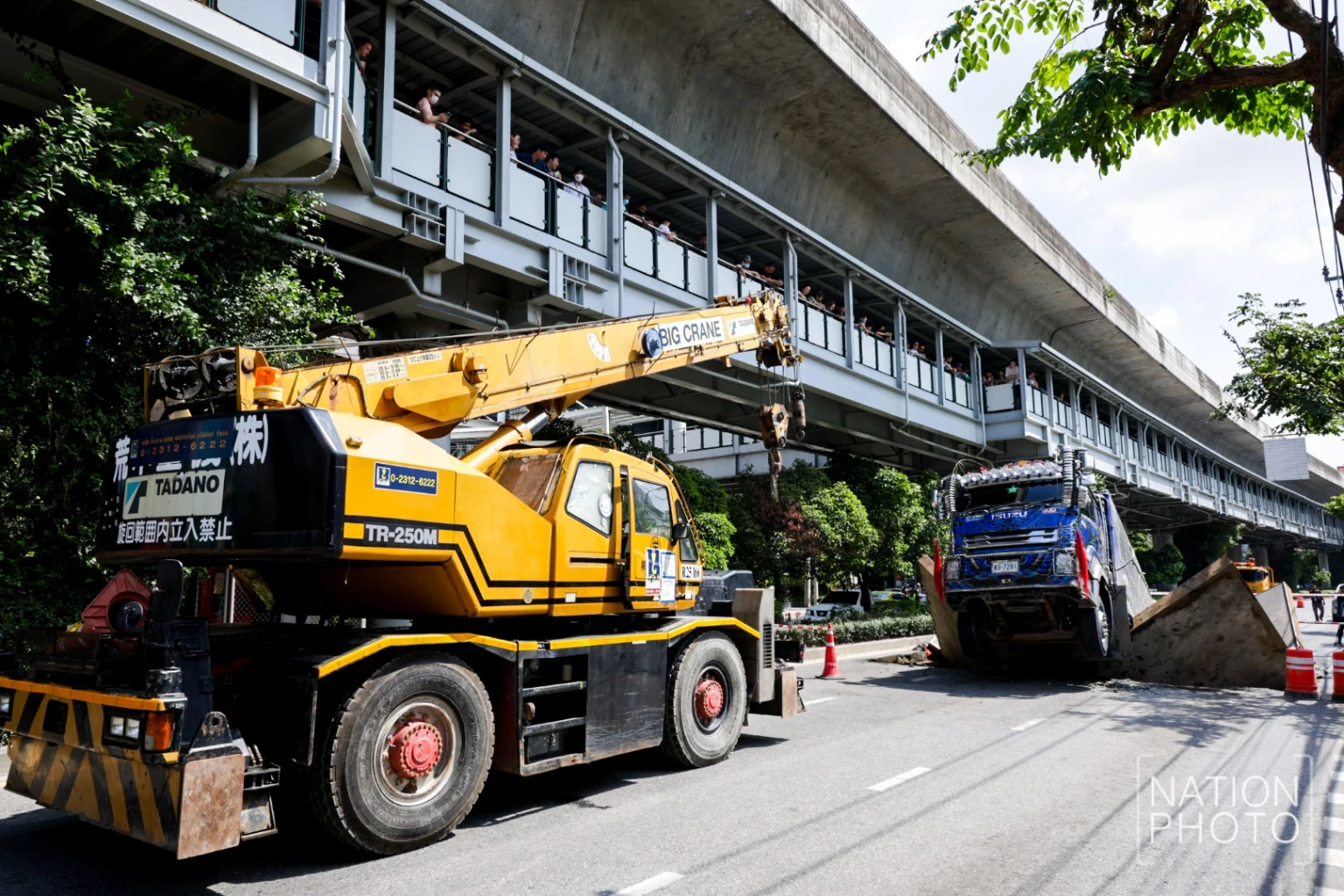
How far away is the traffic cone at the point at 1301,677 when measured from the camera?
12.7m

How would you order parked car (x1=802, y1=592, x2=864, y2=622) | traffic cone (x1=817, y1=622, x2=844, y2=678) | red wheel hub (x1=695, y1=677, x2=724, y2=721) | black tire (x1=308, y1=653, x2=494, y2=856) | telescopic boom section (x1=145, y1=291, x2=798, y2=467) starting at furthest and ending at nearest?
1. parked car (x1=802, y1=592, x2=864, y2=622)
2. traffic cone (x1=817, y1=622, x2=844, y2=678)
3. red wheel hub (x1=695, y1=677, x2=724, y2=721)
4. telescopic boom section (x1=145, y1=291, x2=798, y2=467)
5. black tire (x1=308, y1=653, x2=494, y2=856)

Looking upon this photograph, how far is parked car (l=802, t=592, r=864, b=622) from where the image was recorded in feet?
88.8

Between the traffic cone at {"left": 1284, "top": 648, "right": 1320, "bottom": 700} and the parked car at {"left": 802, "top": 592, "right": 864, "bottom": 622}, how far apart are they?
13523mm

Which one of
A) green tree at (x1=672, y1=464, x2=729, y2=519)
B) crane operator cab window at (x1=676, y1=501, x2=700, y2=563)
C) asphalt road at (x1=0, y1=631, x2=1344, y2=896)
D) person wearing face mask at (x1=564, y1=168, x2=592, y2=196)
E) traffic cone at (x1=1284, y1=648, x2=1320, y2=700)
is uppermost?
person wearing face mask at (x1=564, y1=168, x2=592, y2=196)

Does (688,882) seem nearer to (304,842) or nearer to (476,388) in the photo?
(304,842)

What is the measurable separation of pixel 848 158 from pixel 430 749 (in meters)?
18.4

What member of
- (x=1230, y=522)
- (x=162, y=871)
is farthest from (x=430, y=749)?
(x=1230, y=522)

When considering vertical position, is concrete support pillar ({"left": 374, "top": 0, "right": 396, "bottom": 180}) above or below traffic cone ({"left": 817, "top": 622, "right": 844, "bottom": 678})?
above

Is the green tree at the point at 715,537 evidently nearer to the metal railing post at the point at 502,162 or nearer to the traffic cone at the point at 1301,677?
the metal railing post at the point at 502,162

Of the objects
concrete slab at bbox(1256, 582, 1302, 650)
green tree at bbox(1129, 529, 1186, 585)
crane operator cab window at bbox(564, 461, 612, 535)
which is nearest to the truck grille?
concrete slab at bbox(1256, 582, 1302, 650)

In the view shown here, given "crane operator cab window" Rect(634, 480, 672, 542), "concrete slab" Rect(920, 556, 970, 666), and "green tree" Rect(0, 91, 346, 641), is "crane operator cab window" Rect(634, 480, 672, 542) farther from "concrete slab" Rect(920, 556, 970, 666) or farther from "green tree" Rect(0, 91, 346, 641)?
"concrete slab" Rect(920, 556, 970, 666)

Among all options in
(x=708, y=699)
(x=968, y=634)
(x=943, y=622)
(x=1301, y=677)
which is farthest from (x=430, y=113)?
(x=1301, y=677)

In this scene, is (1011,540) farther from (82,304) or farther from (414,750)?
(82,304)

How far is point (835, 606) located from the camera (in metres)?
29.2
